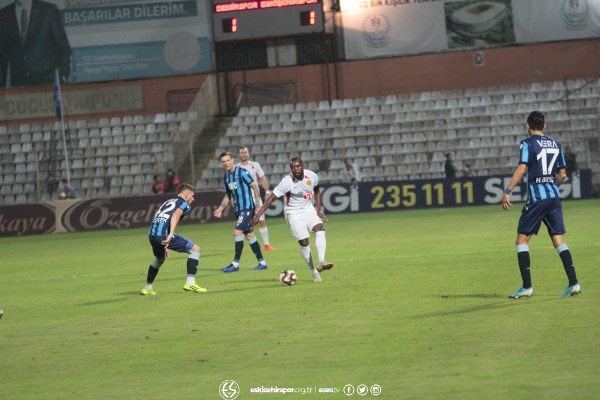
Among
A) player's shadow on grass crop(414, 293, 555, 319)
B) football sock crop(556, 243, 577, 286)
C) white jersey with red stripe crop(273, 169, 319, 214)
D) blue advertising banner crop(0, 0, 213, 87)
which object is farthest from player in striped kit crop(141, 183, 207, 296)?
blue advertising banner crop(0, 0, 213, 87)

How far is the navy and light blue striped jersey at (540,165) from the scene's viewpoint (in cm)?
1377

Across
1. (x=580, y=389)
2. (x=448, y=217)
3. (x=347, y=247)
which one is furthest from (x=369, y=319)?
(x=448, y=217)

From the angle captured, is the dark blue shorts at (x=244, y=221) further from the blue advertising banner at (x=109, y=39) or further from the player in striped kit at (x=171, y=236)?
the blue advertising banner at (x=109, y=39)

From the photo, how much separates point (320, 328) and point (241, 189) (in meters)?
8.80

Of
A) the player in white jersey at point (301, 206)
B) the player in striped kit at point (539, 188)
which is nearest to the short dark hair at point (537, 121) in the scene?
the player in striped kit at point (539, 188)

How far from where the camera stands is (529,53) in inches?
1736

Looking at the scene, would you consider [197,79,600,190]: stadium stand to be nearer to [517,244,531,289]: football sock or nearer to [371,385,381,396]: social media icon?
[517,244,531,289]: football sock

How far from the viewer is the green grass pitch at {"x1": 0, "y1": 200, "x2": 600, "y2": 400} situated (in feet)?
31.9

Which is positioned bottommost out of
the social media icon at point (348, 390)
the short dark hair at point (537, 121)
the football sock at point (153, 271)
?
the social media icon at point (348, 390)

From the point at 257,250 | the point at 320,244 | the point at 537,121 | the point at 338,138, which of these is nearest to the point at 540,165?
the point at 537,121

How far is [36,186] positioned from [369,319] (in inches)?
1266

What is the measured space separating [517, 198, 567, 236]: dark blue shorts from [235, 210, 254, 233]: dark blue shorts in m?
7.82

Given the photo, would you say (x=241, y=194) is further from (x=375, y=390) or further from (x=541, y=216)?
(x=375, y=390)

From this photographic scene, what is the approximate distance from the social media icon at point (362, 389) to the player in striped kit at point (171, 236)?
25.2ft
